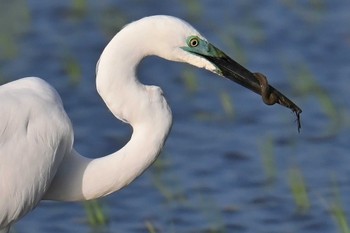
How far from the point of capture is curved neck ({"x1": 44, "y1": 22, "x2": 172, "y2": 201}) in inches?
287

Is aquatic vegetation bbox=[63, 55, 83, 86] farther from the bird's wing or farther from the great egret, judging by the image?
the bird's wing

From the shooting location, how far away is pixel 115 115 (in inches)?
293

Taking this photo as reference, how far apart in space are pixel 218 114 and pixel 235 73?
4.97m

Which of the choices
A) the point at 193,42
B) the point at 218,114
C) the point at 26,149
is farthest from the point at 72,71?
the point at 193,42

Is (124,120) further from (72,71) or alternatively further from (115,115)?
(72,71)

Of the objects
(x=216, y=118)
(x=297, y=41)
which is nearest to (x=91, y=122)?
(x=216, y=118)

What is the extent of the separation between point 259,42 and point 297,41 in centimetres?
38

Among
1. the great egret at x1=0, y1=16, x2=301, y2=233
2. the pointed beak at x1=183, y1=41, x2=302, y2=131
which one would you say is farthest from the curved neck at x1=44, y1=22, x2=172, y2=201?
the pointed beak at x1=183, y1=41, x2=302, y2=131

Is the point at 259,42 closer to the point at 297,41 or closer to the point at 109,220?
the point at 297,41

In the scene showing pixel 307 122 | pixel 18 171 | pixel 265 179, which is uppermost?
pixel 307 122

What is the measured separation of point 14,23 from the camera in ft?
47.1

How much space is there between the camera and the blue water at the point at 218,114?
1074cm

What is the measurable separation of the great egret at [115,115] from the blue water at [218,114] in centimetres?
259

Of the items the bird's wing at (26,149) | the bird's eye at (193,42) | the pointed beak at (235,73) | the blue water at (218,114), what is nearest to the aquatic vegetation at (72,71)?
the blue water at (218,114)
